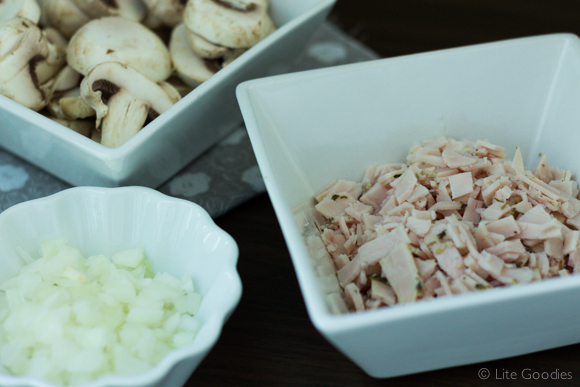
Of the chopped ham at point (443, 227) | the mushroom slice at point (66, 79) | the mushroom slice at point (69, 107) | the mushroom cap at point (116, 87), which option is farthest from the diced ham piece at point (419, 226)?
the mushroom slice at point (66, 79)

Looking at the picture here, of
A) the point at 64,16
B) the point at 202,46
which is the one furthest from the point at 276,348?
the point at 64,16

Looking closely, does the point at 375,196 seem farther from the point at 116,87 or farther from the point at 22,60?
the point at 22,60

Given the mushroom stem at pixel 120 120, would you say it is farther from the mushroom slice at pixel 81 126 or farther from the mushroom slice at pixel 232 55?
the mushroom slice at pixel 232 55

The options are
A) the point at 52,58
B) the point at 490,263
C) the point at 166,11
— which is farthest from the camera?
the point at 166,11

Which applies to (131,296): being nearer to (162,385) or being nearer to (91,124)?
(162,385)

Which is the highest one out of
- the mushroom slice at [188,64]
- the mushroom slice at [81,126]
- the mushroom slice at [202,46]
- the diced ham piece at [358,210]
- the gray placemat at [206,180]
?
the mushroom slice at [202,46]

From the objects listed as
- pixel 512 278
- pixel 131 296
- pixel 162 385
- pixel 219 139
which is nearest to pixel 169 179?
pixel 219 139

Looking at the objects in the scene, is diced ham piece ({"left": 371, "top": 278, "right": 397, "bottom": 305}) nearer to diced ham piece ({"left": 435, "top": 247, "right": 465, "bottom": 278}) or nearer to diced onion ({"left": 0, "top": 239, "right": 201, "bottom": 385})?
diced ham piece ({"left": 435, "top": 247, "right": 465, "bottom": 278})
